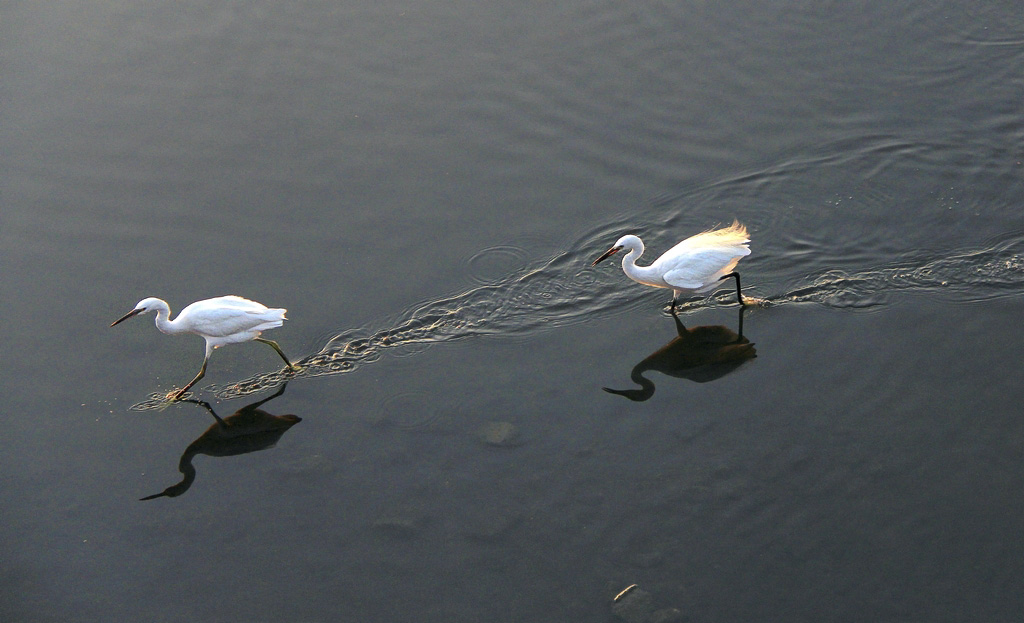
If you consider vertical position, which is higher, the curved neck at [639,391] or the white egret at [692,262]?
the white egret at [692,262]

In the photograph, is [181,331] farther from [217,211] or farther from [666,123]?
[666,123]

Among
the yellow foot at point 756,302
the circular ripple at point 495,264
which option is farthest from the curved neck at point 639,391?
the circular ripple at point 495,264

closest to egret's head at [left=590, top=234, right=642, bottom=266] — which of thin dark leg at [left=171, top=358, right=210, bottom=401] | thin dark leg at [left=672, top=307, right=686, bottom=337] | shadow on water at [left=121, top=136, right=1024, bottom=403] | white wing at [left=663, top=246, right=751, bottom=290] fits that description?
white wing at [left=663, top=246, right=751, bottom=290]

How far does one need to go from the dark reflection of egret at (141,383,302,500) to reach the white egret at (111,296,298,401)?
556 millimetres

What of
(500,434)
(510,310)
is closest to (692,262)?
(510,310)

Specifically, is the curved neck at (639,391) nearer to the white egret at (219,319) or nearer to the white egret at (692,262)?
the white egret at (692,262)

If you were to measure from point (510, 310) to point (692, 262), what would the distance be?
1.90m

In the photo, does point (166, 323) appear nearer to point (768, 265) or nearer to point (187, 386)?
point (187, 386)

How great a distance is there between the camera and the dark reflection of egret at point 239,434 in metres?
8.12

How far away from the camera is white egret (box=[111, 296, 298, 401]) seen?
8.29 metres

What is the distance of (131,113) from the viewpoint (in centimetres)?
1216

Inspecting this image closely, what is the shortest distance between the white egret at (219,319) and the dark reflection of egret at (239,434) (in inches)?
21.9

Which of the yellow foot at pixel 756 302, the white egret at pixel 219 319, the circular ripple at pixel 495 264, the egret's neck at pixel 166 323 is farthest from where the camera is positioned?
the circular ripple at pixel 495 264

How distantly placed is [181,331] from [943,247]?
7707 millimetres
